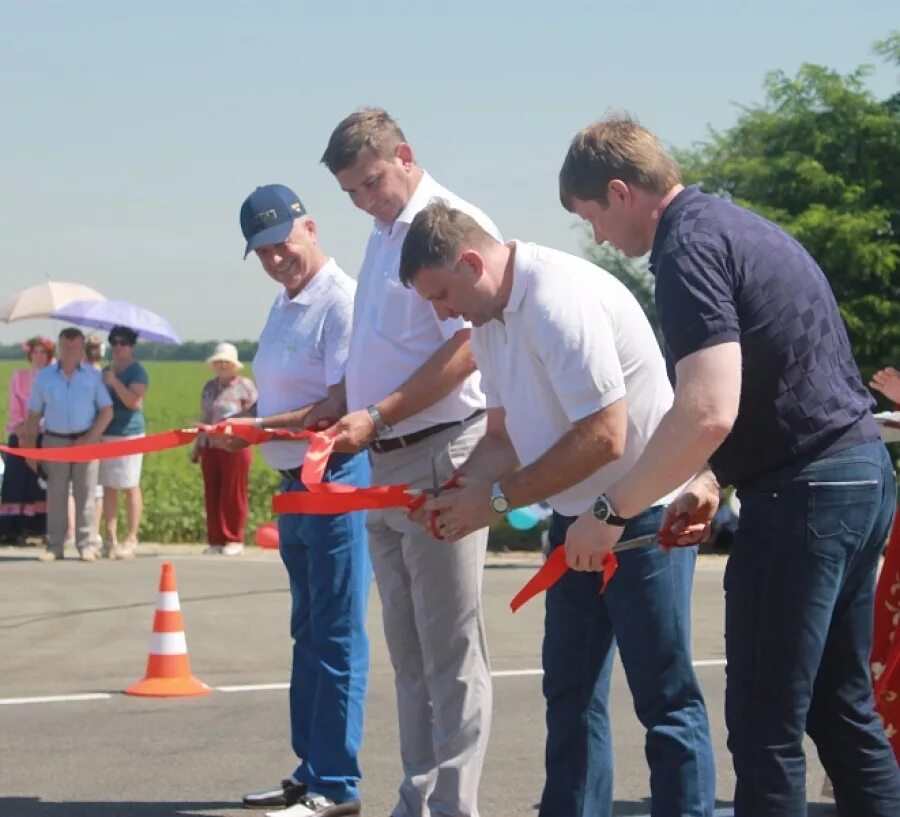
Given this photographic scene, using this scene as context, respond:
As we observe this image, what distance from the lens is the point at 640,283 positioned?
38438 millimetres

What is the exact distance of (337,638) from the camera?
21.5 feet

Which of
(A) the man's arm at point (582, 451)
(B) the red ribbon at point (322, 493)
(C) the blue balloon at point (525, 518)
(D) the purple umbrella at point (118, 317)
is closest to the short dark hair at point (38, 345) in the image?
(D) the purple umbrella at point (118, 317)

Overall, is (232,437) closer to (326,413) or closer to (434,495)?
(326,413)

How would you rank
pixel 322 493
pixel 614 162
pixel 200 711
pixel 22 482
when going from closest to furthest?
pixel 614 162
pixel 322 493
pixel 200 711
pixel 22 482

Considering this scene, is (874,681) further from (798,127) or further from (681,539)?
(798,127)

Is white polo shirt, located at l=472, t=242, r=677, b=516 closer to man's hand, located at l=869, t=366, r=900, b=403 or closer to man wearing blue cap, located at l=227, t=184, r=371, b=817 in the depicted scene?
man wearing blue cap, located at l=227, t=184, r=371, b=817

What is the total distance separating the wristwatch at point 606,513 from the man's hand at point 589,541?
11 mm

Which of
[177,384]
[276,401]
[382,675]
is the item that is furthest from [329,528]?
[177,384]

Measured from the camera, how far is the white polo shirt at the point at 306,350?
21.7 ft

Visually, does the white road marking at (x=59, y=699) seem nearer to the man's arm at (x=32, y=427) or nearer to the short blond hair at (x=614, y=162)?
the short blond hair at (x=614, y=162)

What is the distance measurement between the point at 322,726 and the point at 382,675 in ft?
12.3

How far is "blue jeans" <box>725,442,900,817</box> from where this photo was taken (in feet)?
14.4

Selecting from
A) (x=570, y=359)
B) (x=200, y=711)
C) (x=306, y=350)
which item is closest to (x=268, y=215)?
(x=306, y=350)

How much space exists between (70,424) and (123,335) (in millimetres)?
1283
